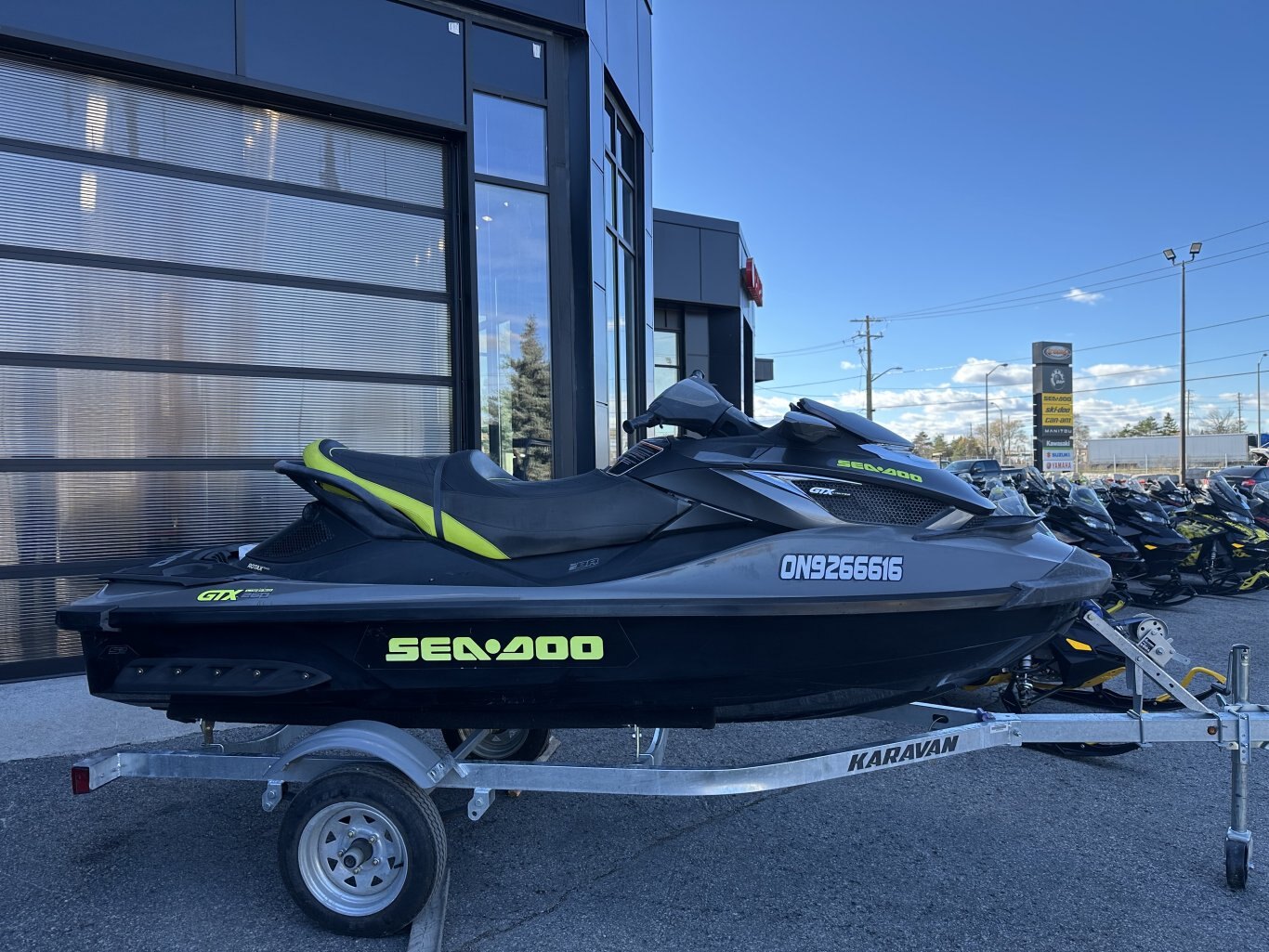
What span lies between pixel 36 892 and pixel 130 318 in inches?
170

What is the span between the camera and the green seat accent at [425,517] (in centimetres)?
271

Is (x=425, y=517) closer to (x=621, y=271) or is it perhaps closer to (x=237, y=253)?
(x=237, y=253)

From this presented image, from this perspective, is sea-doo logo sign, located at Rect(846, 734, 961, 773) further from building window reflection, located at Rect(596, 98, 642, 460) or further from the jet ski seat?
building window reflection, located at Rect(596, 98, 642, 460)

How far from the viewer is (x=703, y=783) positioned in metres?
2.55

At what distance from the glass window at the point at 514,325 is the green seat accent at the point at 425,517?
426cm

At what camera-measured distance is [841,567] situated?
251cm

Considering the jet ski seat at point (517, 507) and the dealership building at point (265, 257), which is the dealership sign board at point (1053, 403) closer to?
the dealership building at point (265, 257)

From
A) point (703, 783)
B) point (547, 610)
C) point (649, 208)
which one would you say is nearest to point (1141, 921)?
point (703, 783)

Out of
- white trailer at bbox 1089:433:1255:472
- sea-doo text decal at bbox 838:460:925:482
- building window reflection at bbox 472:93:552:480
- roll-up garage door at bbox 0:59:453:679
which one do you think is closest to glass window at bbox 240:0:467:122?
roll-up garage door at bbox 0:59:453:679

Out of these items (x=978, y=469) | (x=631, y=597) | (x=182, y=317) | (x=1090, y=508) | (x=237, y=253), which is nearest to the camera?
(x=631, y=597)

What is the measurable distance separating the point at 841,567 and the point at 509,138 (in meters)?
6.18

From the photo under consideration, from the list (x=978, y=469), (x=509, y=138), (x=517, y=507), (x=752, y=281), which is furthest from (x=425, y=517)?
(x=752, y=281)

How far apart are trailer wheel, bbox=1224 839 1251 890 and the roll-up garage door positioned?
5.97 metres

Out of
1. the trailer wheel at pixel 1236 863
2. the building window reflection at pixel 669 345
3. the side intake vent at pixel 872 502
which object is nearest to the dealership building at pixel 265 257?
the side intake vent at pixel 872 502
